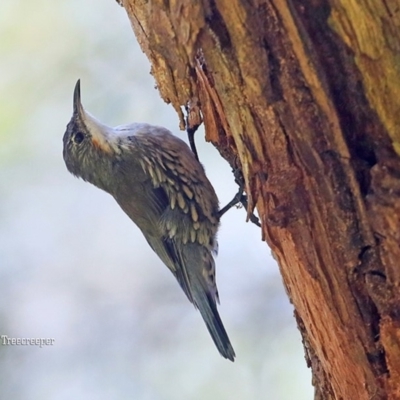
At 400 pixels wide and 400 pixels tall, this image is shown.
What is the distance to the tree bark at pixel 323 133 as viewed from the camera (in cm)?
120

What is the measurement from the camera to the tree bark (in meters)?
1.20

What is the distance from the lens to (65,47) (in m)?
3.37

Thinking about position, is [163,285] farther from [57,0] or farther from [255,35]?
[255,35]

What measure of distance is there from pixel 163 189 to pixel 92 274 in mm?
977

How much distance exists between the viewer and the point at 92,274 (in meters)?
3.46

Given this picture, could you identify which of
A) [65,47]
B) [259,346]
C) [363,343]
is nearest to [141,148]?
[65,47]

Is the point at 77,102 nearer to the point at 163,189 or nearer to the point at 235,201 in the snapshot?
the point at 163,189

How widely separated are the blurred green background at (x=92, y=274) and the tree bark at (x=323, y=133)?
6.12 feet
